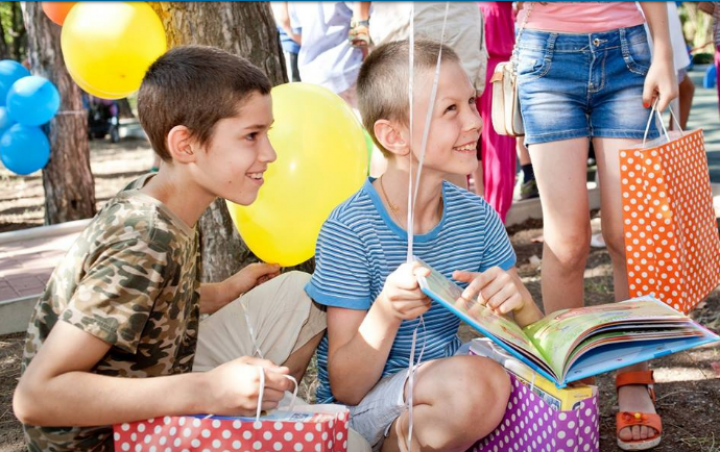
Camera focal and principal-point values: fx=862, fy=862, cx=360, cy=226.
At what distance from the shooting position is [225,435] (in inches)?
62.9

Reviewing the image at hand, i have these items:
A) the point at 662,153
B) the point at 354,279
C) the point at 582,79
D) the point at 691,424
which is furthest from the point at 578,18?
the point at 691,424

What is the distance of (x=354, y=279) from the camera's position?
84.4 inches

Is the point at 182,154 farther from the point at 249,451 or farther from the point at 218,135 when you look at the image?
the point at 249,451

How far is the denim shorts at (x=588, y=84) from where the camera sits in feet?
8.23

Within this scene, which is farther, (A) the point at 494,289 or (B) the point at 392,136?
(B) the point at 392,136

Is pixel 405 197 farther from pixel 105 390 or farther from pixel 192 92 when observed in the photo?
pixel 105 390

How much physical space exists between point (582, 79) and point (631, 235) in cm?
48

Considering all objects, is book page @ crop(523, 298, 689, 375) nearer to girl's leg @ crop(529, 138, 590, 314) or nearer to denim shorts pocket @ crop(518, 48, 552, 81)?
girl's leg @ crop(529, 138, 590, 314)

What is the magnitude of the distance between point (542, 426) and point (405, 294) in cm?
44

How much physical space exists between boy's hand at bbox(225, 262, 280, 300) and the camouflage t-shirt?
48 centimetres

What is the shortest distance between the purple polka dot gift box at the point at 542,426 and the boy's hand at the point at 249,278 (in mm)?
813

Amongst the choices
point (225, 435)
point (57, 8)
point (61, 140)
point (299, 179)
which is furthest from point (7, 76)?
point (225, 435)

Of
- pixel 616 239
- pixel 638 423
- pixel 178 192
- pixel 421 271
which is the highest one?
pixel 178 192

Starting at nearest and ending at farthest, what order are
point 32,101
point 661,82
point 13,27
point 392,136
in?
1. point 392,136
2. point 661,82
3. point 32,101
4. point 13,27
